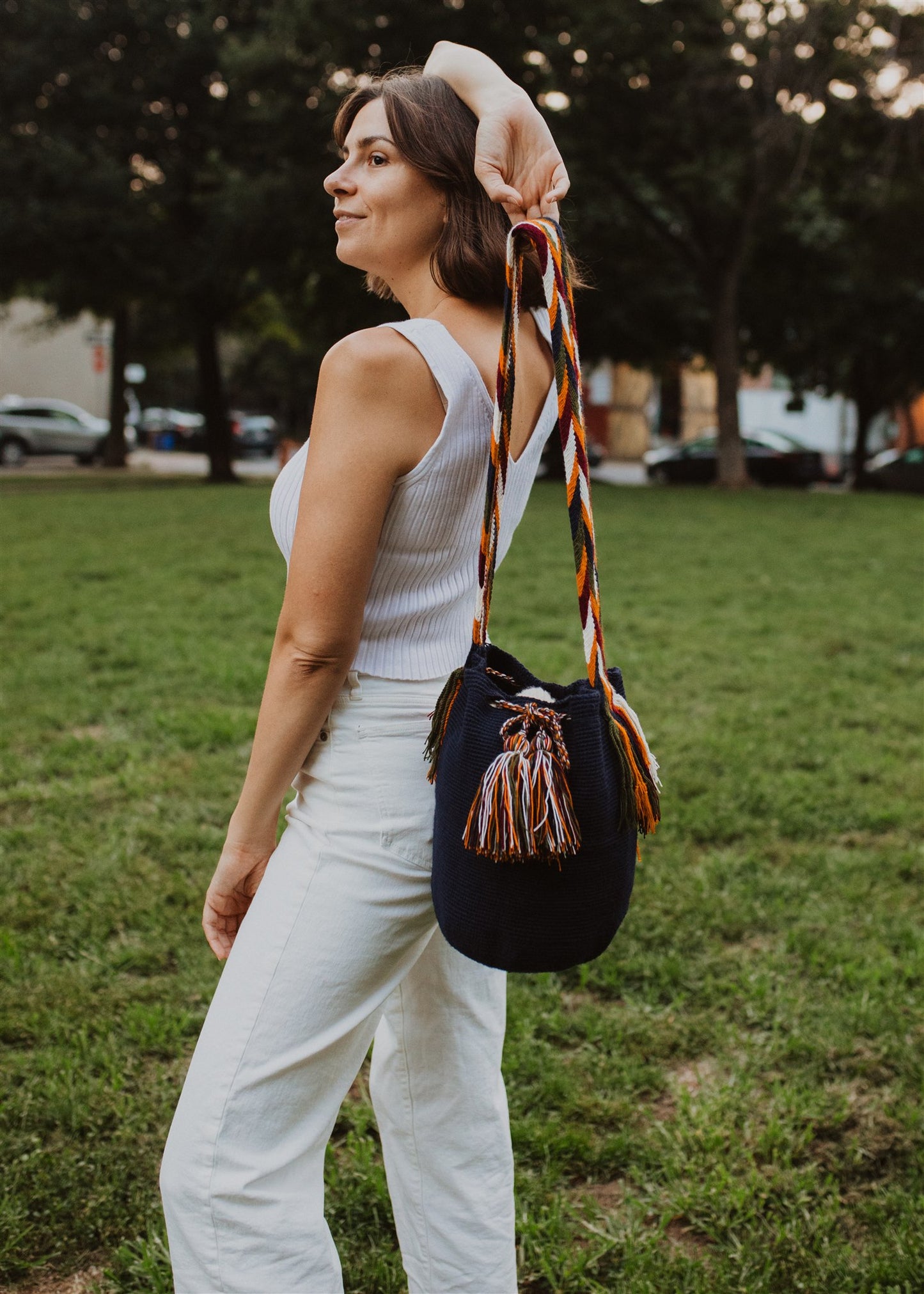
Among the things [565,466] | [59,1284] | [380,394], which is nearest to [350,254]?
[380,394]

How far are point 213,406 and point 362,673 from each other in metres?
24.5

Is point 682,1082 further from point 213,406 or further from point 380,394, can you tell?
point 213,406

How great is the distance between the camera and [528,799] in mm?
1281

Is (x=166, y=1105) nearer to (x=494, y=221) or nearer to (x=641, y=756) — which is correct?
(x=641, y=756)

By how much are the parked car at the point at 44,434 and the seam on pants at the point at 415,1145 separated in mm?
32402

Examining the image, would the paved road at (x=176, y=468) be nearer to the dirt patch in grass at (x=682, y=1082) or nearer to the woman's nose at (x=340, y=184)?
the dirt patch in grass at (x=682, y=1082)

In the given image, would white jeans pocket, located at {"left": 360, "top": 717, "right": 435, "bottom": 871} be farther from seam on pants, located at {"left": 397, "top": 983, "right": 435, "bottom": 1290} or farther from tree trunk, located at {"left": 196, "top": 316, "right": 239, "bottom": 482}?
tree trunk, located at {"left": 196, "top": 316, "right": 239, "bottom": 482}

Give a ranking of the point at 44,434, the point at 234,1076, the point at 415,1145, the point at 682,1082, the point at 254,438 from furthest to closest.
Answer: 1. the point at 254,438
2. the point at 44,434
3. the point at 682,1082
4. the point at 415,1145
5. the point at 234,1076

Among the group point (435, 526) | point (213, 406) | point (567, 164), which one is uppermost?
point (567, 164)

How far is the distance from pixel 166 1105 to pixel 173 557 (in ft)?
28.0

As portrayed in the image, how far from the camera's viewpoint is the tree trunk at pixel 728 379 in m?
21.4

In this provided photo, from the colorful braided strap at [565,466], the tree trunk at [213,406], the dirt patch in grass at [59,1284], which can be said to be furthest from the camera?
the tree trunk at [213,406]

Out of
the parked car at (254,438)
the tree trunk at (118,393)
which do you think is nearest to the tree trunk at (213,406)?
the tree trunk at (118,393)

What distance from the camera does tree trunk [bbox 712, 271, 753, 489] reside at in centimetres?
2142
